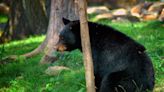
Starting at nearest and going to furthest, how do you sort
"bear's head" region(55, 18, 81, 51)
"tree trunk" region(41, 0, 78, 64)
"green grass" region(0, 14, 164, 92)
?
"bear's head" region(55, 18, 81, 51), "green grass" region(0, 14, 164, 92), "tree trunk" region(41, 0, 78, 64)

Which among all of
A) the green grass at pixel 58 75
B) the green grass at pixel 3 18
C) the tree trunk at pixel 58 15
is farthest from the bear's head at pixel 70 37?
the green grass at pixel 3 18

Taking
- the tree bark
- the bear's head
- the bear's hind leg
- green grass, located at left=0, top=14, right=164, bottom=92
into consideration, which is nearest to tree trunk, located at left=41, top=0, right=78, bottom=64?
green grass, located at left=0, top=14, right=164, bottom=92

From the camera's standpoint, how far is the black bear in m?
7.08

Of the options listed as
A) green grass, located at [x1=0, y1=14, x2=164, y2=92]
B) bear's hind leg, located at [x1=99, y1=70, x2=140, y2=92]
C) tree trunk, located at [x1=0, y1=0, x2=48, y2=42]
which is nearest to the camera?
bear's hind leg, located at [x1=99, y1=70, x2=140, y2=92]

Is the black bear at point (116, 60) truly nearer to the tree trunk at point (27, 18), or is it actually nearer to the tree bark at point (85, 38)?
the tree bark at point (85, 38)

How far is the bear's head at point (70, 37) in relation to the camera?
802cm

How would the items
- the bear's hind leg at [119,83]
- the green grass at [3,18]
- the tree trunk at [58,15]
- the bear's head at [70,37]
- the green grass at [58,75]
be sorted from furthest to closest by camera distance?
the green grass at [3,18], the tree trunk at [58,15], the green grass at [58,75], the bear's head at [70,37], the bear's hind leg at [119,83]

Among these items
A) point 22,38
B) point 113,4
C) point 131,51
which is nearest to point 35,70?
point 131,51

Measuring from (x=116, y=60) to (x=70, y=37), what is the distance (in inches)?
43.1

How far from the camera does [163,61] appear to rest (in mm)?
9430

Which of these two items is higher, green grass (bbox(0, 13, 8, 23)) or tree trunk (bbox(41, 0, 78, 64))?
tree trunk (bbox(41, 0, 78, 64))

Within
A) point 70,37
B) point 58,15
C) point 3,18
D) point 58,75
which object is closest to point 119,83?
point 70,37

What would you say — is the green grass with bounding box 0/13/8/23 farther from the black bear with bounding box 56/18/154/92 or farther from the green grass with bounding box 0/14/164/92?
the black bear with bounding box 56/18/154/92

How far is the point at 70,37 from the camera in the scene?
8.14 meters
